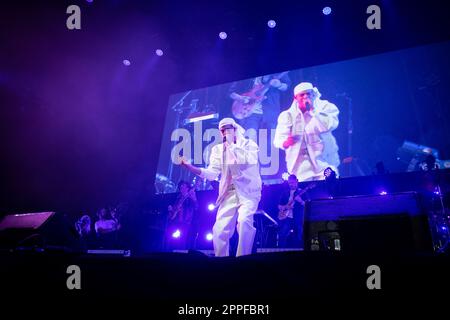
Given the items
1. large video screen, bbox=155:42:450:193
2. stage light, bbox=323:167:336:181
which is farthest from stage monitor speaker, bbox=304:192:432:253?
large video screen, bbox=155:42:450:193

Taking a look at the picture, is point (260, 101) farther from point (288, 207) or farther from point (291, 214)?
point (291, 214)

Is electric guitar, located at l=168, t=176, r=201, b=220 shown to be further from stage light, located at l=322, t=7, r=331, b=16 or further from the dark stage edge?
the dark stage edge

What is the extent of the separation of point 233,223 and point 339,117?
273 cm

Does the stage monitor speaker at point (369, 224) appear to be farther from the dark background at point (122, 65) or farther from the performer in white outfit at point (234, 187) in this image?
the dark background at point (122, 65)

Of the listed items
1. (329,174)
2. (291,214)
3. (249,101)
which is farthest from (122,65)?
(329,174)

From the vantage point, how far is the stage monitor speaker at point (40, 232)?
6.79 ft

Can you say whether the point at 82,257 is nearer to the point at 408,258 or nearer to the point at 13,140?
the point at 408,258

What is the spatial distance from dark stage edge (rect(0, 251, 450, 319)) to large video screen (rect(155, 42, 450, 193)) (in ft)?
16.4

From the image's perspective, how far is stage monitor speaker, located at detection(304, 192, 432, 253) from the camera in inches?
53.6

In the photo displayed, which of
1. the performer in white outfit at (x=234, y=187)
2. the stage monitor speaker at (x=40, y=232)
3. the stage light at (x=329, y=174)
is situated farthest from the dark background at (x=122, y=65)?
the stage monitor speaker at (x=40, y=232)

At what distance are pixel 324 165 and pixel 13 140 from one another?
5556mm

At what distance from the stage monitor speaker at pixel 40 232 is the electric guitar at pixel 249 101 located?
179 inches

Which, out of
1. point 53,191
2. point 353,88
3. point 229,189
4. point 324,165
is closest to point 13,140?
point 53,191

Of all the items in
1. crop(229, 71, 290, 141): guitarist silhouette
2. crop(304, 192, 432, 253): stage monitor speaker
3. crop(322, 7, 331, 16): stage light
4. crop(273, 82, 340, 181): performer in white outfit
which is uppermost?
crop(322, 7, 331, 16): stage light
